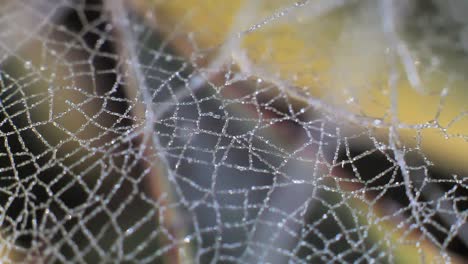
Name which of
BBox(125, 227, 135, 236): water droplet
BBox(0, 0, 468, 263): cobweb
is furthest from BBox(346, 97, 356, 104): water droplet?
BBox(125, 227, 135, 236): water droplet

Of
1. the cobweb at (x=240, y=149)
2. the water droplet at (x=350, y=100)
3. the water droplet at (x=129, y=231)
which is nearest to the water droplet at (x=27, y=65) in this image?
the cobweb at (x=240, y=149)

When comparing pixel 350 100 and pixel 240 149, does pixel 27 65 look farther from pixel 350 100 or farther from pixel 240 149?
pixel 350 100

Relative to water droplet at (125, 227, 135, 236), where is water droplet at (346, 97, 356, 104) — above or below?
above

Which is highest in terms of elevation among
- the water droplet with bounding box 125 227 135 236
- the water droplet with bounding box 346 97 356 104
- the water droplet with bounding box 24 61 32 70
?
the water droplet with bounding box 24 61 32 70

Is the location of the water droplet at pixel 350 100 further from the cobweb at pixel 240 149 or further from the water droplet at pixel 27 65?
the water droplet at pixel 27 65

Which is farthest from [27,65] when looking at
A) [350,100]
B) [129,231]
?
[350,100]

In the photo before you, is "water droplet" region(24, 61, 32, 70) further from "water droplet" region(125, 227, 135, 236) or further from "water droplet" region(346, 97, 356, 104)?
"water droplet" region(346, 97, 356, 104)

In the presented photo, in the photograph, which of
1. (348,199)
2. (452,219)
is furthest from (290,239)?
(452,219)

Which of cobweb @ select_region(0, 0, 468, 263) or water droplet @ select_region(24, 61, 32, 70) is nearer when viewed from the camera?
cobweb @ select_region(0, 0, 468, 263)
